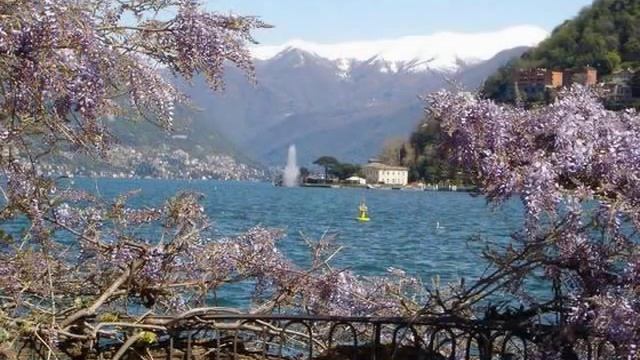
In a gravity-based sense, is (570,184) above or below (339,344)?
above

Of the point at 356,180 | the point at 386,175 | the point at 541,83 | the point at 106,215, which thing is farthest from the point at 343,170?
the point at 106,215

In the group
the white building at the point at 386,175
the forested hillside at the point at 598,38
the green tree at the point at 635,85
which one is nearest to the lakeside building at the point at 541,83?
the green tree at the point at 635,85

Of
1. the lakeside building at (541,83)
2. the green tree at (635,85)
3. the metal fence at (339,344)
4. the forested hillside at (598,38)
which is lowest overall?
the metal fence at (339,344)

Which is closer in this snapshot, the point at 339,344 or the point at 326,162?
the point at 339,344

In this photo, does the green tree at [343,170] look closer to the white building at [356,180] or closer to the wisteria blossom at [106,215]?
the white building at [356,180]

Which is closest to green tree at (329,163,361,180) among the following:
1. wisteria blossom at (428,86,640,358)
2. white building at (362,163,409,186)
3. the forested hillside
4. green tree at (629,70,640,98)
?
white building at (362,163,409,186)

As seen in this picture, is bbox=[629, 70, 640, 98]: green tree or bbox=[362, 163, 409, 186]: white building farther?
bbox=[362, 163, 409, 186]: white building

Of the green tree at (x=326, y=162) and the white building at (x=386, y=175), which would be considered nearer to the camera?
the white building at (x=386, y=175)

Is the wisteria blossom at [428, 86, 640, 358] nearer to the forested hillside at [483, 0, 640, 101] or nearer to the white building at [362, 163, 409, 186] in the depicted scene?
the forested hillside at [483, 0, 640, 101]

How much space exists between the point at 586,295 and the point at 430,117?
3.60ft

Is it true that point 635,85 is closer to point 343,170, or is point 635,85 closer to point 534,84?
point 534,84

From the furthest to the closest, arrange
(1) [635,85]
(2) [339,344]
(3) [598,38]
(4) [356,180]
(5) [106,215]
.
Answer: (4) [356,180], (3) [598,38], (1) [635,85], (5) [106,215], (2) [339,344]

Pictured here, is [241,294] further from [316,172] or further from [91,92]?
[316,172]

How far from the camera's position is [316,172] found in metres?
185
